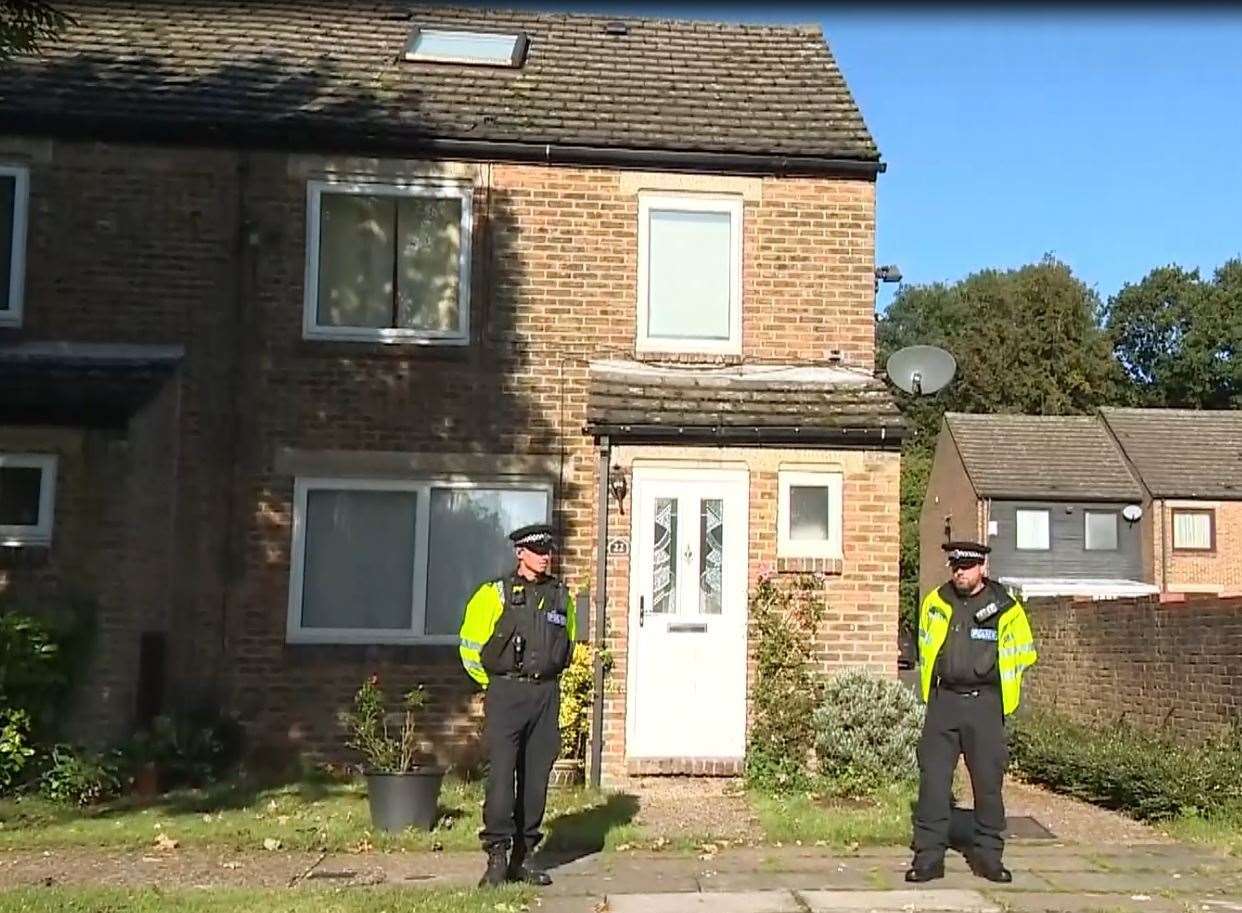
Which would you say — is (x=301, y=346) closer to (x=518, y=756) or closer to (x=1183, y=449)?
(x=518, y=756)

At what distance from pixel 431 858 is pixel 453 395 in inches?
171

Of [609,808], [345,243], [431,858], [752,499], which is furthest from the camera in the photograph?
[345,243]

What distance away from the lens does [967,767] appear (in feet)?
24.2

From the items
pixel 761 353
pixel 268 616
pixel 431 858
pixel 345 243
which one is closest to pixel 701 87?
pixel 761 353

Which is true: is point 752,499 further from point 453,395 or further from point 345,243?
point 345,243

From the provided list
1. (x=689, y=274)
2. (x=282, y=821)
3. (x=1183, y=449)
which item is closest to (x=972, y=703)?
(x=282, y=821)

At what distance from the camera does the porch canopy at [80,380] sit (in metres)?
10.5

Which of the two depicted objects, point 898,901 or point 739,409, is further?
point 739,409

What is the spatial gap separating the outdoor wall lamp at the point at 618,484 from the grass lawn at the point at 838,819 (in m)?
2.53

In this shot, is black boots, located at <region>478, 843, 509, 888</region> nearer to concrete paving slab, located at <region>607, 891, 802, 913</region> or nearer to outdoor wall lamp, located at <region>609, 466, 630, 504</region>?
concrete paving slab, located at <region>607, 891, 802, 913</region>

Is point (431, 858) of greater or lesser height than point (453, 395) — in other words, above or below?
below

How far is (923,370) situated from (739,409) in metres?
1.75

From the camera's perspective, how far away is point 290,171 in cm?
1130

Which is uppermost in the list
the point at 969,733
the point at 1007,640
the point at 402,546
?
the point at 402,546
